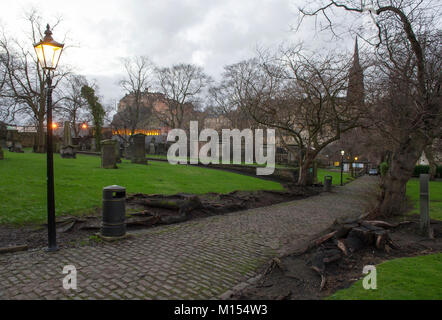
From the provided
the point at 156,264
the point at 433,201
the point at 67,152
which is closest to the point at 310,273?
the point at 156,264

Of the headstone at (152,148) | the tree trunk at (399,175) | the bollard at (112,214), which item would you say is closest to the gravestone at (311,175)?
the tree trunk at (399,175)

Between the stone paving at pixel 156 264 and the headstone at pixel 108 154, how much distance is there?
410 inches

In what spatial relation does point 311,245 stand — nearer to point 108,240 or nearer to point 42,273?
point 108,240

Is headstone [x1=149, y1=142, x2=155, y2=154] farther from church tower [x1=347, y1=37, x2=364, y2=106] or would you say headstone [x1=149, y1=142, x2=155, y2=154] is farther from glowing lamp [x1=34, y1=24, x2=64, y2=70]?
glowing lamp [x1=34, y1=24, x2=64, y2=70]

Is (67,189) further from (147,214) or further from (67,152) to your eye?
(67,152)

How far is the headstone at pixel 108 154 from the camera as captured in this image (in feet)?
58.1

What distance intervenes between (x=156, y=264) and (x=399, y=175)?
29.1ft

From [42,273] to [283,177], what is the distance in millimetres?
21207

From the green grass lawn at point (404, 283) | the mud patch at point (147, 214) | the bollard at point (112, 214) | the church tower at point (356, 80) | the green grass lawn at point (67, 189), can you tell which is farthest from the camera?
the church tower at point (356, 80)

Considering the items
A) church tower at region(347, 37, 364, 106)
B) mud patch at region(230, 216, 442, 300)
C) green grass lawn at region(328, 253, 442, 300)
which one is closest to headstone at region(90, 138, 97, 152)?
church tower at region(347, 37, 364, 106)

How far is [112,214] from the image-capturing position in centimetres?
694

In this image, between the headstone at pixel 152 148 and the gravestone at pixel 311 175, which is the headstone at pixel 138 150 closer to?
the gravestone at pixel 311 175
